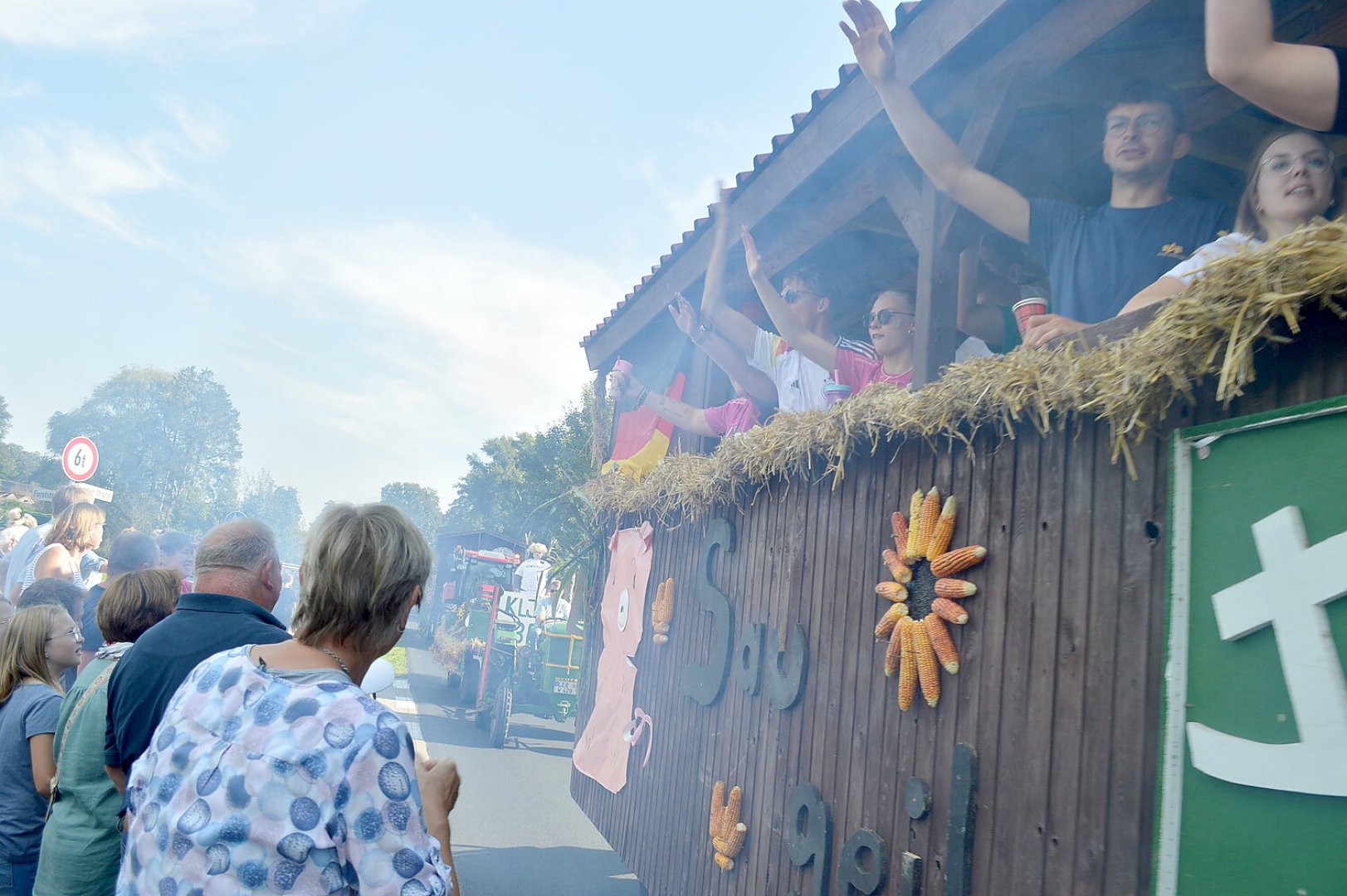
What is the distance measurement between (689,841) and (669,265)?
371 centimetres

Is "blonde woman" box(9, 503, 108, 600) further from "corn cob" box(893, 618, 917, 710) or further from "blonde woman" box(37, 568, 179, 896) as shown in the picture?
"corn cob" box(893, 618, 917, 710)

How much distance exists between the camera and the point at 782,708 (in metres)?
3.80

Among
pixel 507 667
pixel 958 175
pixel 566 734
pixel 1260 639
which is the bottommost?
pixel 566 734

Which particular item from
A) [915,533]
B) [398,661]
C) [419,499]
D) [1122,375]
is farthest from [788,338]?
[419,499]

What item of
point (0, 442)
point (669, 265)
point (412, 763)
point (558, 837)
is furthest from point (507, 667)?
point (0, 442)

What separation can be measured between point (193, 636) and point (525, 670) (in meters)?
11.9

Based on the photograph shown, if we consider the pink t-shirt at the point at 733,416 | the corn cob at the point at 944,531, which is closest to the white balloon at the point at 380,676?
the corn cob at the point at 944,531

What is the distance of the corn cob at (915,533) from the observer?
3.00 metres

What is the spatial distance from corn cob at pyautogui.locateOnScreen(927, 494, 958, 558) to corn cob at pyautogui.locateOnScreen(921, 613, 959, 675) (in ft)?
0.67

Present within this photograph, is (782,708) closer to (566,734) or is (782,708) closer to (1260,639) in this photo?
(1260,639)

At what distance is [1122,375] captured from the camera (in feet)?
6.89

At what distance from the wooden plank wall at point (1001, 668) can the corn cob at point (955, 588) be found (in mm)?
33

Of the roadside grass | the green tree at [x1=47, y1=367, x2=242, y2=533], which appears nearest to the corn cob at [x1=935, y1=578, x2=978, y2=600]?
the roadside grass

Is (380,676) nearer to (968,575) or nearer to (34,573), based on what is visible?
(968,575)
